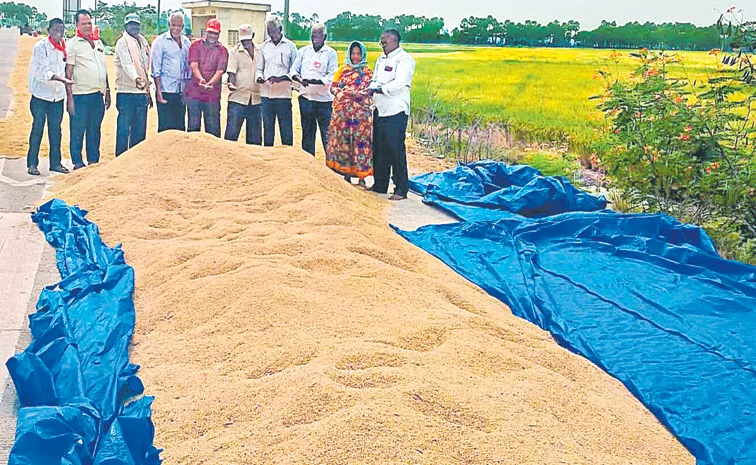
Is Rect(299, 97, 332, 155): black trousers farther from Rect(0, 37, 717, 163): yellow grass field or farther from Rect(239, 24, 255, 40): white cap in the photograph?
Rect(0, 37, 717, 163): yellow grass field

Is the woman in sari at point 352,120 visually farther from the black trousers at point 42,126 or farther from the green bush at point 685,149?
the black trousers at point 42,126

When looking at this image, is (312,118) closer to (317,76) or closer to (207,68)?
(317,76)

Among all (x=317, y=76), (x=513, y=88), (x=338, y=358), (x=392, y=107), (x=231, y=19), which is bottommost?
(x=338, y=358)

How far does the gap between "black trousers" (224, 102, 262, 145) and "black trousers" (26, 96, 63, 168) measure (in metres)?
1.46

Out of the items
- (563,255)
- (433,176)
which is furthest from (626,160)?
(433,176)

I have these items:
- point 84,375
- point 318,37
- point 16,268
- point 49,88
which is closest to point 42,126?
point 49,88

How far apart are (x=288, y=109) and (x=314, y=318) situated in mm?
4257

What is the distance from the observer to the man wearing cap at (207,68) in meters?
7.01

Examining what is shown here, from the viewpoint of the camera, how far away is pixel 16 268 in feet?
14.0

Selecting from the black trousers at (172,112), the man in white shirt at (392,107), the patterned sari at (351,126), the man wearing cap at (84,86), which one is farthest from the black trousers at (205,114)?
the man in white shirt at (392,107)

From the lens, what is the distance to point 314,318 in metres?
3.21

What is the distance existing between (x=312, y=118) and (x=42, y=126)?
2.31m

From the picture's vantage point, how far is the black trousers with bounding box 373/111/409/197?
20.6 feet

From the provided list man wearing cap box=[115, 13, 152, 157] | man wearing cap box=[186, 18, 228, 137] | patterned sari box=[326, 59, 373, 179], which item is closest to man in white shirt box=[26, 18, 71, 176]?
man wearing cap box=[115, 13, 152, 157]
